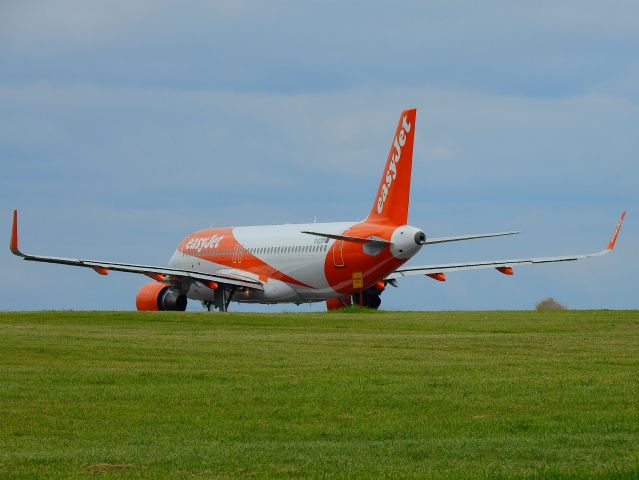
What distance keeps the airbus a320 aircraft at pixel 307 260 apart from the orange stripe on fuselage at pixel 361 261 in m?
0.04

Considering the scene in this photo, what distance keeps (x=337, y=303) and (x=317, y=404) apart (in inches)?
1591

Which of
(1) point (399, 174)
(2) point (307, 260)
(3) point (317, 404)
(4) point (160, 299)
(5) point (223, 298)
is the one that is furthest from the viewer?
(4) point (160, 299)

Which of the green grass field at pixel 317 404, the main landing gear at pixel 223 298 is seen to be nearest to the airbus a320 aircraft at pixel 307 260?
the main landing gear at pixel 223 298

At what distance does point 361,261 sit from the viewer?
52844mm

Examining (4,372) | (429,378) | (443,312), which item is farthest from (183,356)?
(443,312)

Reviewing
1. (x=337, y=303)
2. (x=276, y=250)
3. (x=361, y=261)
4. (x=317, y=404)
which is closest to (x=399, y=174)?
(x=361, y=261)

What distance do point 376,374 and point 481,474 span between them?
1108cm

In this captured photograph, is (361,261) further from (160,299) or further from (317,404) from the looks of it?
(317,404)

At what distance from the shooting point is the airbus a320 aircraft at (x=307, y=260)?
5162 cm

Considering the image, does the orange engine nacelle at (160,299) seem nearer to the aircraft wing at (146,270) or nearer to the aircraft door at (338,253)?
the aircraft wing at (146,270)

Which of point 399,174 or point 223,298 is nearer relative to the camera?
point 399,174

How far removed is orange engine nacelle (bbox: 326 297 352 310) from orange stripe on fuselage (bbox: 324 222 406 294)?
3.54 m

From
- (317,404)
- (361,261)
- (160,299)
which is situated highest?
(361,261)

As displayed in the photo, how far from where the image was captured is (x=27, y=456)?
1519 cm
